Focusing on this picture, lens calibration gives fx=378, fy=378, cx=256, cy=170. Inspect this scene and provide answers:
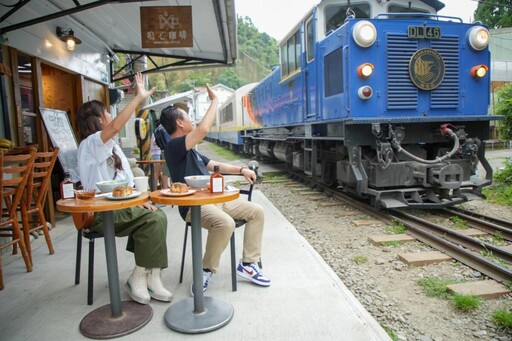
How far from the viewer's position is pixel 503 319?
8.50ft

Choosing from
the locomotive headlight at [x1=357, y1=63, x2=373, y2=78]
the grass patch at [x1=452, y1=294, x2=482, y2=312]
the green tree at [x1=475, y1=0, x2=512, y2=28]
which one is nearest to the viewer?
the grass patch at [x1=452, y1=294, x2=482, y2=312]

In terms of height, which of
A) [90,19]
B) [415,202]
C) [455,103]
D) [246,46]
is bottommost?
[415,202]

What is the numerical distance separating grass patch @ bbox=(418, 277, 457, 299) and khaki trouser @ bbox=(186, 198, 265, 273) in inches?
57.6

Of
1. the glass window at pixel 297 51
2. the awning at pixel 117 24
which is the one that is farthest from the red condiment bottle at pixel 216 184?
the glass window at pixel 297 51

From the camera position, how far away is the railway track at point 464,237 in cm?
A: 346

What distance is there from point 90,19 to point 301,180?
5.64 metres

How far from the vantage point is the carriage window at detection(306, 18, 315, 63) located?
6.68 metres

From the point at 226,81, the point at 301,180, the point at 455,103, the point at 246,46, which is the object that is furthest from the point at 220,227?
the point at 246,46

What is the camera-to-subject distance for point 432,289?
3.18m

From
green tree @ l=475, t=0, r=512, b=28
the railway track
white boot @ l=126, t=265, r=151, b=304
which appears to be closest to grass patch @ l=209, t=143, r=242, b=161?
the railway track

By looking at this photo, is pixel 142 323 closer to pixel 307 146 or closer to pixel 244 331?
pixel 244 331

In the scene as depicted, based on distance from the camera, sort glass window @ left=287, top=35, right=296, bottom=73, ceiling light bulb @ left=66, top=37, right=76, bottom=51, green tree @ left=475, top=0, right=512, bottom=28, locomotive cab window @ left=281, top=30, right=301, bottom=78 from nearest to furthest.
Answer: ceiling light bulb @ left=66, top=37, right=76, bottom=51 < locomotive cab window @ left=281, top=30, right=301, bottom=78 < glass window @ left=287, top=35, right=296, bottom=73 < green tree @ left=475, top=0, right=512, bottom=28

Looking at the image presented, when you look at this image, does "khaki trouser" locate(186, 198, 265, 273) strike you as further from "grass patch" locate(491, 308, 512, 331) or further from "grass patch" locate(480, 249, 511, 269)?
"grass patch" locate(480, 249, 511, 269)

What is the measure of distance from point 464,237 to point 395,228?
2.77ft
